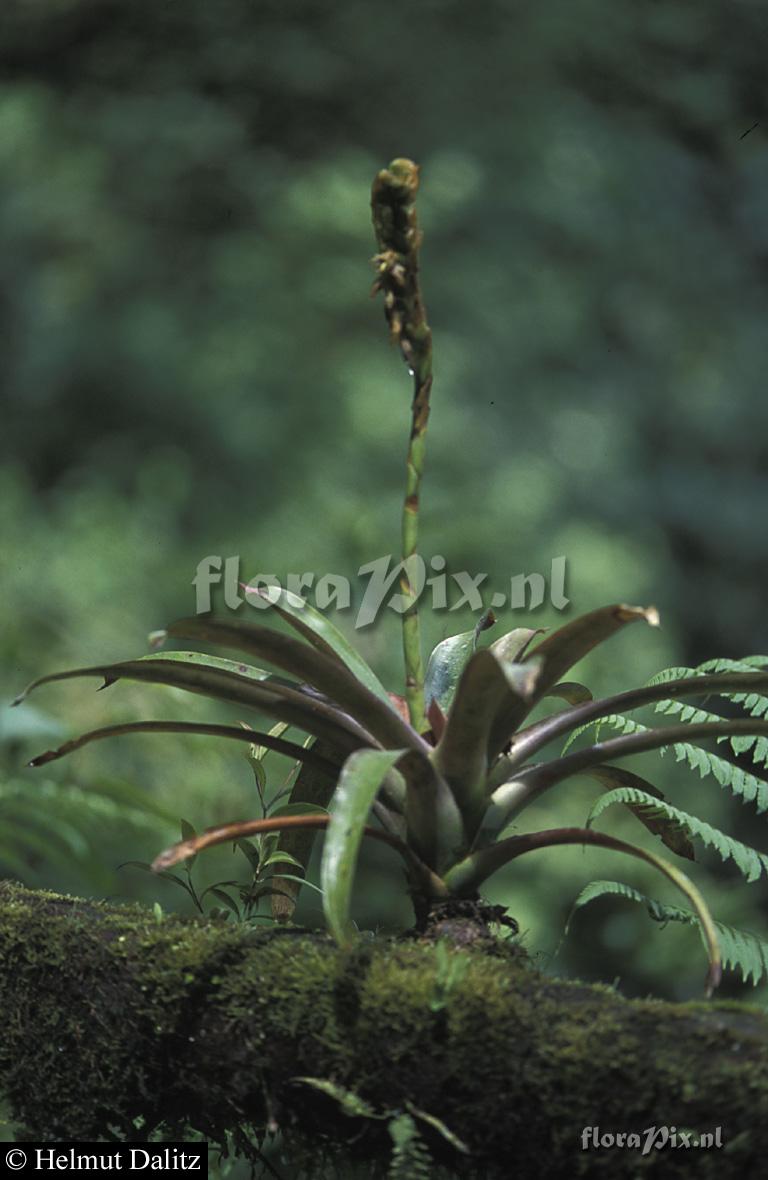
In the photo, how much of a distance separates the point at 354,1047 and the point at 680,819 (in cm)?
38

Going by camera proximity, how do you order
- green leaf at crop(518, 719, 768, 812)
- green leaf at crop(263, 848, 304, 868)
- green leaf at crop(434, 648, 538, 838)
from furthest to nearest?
green leaf at crop(263, 848, 304, 868) < green leaf at crop(518, 719, 768, 812) < green leaf at crop(434, 648, 538, 838)

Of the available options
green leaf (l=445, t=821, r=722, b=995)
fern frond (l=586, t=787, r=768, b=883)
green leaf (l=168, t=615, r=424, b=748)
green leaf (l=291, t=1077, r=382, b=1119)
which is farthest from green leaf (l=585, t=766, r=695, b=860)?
green leaf (l=291, t=1077, r=382, b=1119)

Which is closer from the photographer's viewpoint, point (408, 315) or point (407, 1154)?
point (407, 1154)

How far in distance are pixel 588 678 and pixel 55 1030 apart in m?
2.60

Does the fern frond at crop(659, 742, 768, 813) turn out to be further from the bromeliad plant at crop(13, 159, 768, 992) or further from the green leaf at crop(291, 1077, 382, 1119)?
the green leaf at crop(291, 1077, 382, 1119)

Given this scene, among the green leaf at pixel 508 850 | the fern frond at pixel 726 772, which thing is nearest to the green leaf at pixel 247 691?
the green leaf at pixel 508 850

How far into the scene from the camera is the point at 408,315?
889mm

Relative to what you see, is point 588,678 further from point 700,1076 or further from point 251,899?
point 700,1076

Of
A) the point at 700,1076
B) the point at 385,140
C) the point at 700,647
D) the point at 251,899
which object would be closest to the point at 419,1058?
the point at 700,1076

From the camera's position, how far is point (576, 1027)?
661 millimetres

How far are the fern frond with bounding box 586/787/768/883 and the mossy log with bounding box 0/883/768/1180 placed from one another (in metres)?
0.19

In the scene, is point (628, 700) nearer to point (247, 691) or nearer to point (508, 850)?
point (508, 850)

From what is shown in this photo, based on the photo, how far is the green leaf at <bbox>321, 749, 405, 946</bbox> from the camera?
0.67 metres

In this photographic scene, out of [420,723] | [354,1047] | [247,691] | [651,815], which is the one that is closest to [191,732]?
[247,691]
